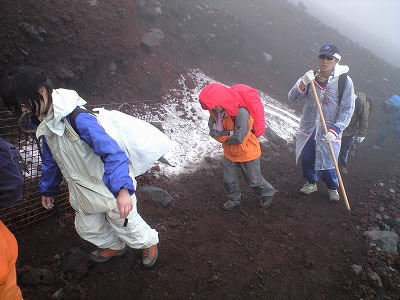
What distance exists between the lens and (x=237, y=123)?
3.54m

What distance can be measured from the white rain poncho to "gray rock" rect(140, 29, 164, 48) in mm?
4519

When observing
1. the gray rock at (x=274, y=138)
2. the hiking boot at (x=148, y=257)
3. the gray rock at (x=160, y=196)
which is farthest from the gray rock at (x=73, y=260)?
the gray rock at (x=274, y=138)

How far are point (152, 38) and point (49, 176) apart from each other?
6.12m

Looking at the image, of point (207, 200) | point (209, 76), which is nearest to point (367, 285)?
point (207, 200)

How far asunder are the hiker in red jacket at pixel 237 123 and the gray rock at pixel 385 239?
1.79 meters

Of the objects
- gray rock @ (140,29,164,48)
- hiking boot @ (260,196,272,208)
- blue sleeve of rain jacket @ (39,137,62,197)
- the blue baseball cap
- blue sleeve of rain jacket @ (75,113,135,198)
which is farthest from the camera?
gray rock @ (140,29,164,48)

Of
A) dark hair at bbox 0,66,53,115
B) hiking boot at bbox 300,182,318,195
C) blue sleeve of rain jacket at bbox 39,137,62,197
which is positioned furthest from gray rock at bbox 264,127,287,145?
dark hair at bbox 0,66,53,115

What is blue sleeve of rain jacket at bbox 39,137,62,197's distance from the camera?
251 centimetres

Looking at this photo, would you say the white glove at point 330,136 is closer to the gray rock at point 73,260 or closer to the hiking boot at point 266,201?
the hiking boot at point 266,201

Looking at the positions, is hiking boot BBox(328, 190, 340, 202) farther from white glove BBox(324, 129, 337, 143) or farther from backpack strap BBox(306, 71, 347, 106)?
backpack strap BBox(306, 71, 347, 106)

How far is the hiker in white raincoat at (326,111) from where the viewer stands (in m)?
4.06

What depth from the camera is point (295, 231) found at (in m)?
4.13

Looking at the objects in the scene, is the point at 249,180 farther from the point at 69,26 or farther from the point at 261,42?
the point at 261,42

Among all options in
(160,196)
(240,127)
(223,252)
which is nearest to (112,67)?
(160,196)
